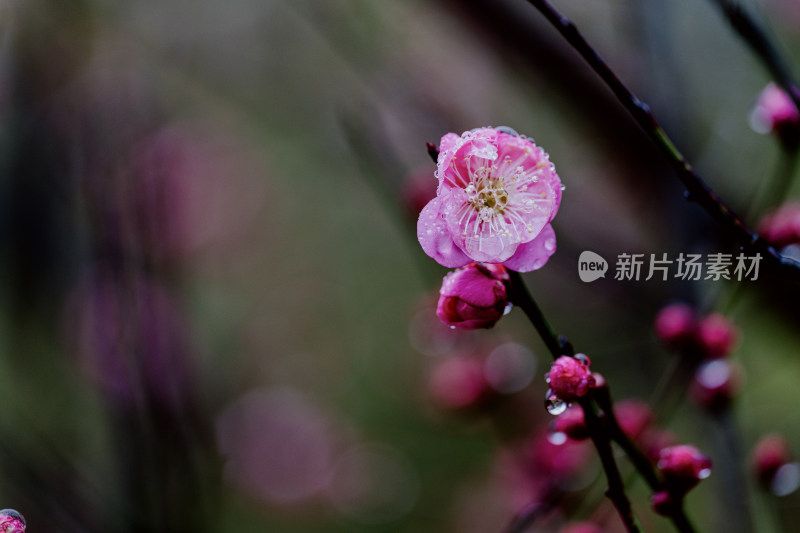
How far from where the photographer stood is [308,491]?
2.26 metres

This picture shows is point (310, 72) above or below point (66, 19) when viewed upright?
above

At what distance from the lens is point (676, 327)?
0.83 metres

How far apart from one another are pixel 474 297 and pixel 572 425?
0.18 metres

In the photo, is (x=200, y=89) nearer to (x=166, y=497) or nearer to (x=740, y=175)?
(x=740, y=175)

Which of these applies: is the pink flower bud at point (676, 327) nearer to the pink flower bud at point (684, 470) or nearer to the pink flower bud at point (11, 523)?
the pink flower bud at point (684, 470)

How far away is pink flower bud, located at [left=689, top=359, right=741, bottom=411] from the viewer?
84cm

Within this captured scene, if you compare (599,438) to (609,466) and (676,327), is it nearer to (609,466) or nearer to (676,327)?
(609,466)

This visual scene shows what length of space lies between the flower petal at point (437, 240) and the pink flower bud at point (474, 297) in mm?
12

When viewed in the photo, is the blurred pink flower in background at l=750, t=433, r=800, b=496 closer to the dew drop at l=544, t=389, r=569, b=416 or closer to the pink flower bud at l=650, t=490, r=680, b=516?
the pink flower bud at l=650, t=490, r=680, b=516

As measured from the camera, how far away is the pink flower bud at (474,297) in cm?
53

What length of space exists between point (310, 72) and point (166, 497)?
297 centimetres

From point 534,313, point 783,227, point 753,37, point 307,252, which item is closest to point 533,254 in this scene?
point 534,313

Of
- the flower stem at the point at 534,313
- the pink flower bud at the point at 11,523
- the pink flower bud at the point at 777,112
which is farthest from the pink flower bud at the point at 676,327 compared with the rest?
the pink flower bud at the point at 11,523

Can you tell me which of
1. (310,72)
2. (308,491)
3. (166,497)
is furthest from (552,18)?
(310,72)
